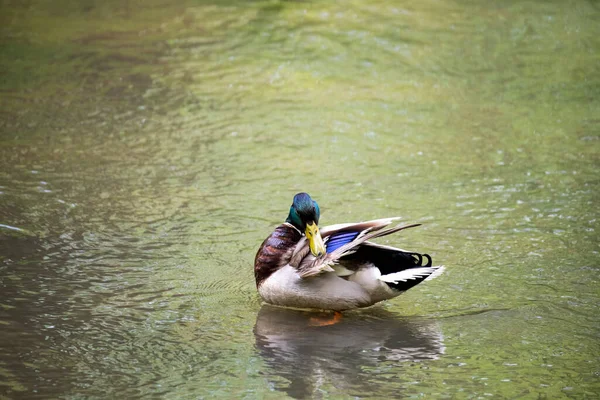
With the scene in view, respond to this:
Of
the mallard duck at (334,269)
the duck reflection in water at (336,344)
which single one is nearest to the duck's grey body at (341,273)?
the mallard duck at (334,269)

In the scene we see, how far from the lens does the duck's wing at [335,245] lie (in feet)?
15.6

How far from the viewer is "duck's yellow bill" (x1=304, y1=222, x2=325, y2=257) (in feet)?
15.9

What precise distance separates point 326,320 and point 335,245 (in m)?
0.48

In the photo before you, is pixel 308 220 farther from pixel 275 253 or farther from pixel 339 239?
pixel 275 253

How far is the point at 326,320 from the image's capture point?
511 centimetres

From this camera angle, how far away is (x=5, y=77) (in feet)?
31.6

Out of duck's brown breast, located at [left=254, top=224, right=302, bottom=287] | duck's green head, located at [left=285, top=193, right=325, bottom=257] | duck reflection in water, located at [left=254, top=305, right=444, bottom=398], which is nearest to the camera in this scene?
duck reflection in water, located at [left=254, top=305, right=444, bottom=398]

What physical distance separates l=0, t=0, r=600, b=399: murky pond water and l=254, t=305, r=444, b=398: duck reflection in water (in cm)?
2

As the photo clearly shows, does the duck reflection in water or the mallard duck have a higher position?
the mallard duck

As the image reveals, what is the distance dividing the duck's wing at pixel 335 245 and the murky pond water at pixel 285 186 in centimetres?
38

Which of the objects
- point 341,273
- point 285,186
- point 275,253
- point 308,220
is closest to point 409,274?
point 341,273

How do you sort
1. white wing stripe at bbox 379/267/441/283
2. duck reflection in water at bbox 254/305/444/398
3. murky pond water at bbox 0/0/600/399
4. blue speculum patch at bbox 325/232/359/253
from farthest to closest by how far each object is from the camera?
1. blue speculum patch at bbox 325/232/359/253
2. white wing stripe at bbox 379/267/441/283
3. murky pond water at bbox 0/0/600/399
4. duck reflection in water at bbox 254/305/444/398

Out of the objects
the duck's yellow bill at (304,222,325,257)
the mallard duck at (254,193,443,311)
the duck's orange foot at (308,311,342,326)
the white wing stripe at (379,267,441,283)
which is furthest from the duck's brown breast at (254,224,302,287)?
the white wing stripe at (379,267,441,283)

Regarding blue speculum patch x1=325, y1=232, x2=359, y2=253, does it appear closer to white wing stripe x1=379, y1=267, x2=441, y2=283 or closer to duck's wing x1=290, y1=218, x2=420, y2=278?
duck's wing x1=290, y1=218, x2=420, y2=278
